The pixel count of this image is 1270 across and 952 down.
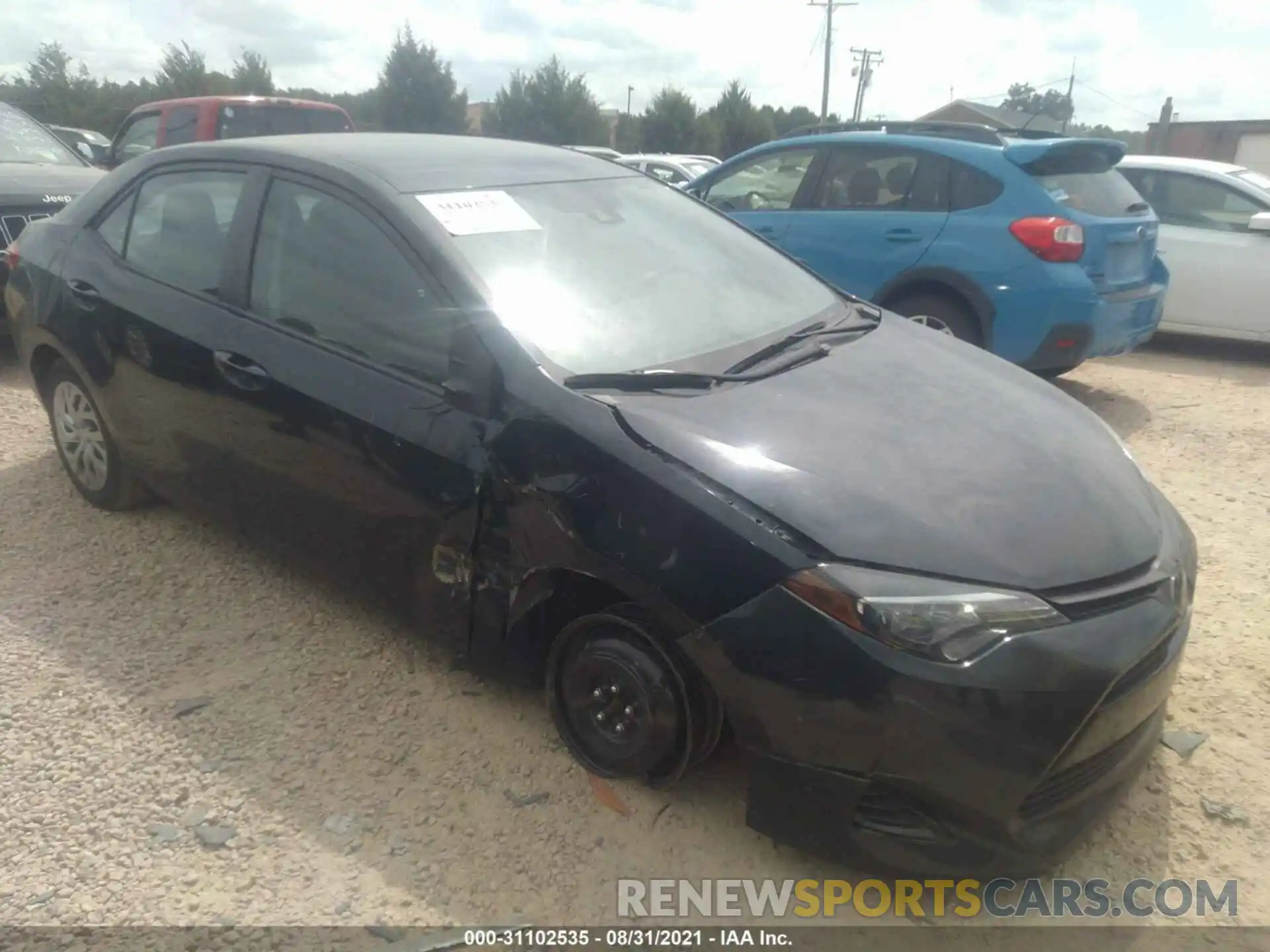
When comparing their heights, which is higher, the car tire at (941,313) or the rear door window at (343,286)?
the rear door window at (343,286)

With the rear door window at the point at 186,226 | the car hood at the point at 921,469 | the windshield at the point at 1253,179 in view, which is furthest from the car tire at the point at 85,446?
the windshield at the point at 1253,179

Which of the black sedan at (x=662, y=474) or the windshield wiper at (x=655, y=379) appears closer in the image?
the black sedan at (x=662, y=474)

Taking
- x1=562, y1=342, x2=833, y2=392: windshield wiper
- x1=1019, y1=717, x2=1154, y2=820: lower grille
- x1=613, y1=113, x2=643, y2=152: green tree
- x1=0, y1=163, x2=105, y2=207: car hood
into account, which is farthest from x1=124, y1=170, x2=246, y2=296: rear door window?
x1=613, y1=113, x2=643, y2=152: green tree

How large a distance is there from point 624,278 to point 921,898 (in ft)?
6.17

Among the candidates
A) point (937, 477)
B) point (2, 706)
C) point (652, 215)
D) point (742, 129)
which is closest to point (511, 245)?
point (652, 215)

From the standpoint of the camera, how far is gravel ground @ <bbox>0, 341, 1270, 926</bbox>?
235 cm

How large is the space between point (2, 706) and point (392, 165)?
2.05m

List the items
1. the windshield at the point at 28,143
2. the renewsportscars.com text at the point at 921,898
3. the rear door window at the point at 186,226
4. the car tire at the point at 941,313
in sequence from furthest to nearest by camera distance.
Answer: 1. the windshield at the point at 28,143
2. the car tire at the point at 941,313
3. the rear door window at the point at 186,226
4. the renewsportscars.com text at the point at 921,898

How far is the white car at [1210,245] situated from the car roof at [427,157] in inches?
226

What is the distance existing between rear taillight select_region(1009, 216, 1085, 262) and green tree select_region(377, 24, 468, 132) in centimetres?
3812

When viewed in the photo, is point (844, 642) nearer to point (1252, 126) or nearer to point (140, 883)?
point (140, 883)

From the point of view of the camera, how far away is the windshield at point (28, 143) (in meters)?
7.04

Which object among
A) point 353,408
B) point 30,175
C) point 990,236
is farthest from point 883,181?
Result: point 30,175

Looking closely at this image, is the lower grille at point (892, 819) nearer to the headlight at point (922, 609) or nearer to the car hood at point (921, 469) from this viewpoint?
the headlight at point (922, 609)
